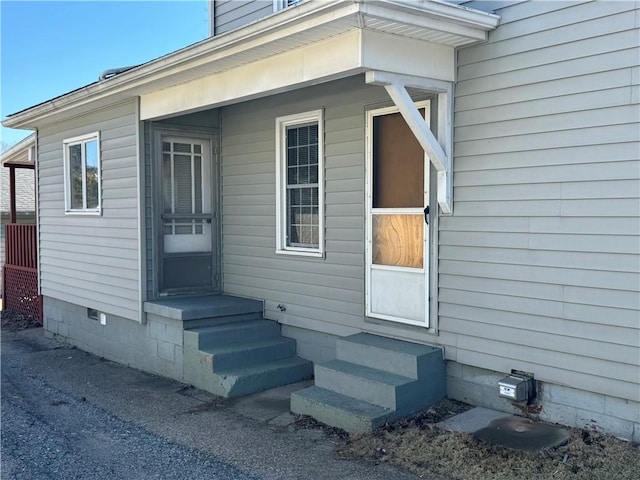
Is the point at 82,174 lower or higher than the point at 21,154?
lower

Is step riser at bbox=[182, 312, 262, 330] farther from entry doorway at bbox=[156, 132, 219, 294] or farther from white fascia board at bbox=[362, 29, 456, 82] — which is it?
white fascia board at bbox=[362, 29, 456, 82]

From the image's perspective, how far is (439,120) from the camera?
4859 mm

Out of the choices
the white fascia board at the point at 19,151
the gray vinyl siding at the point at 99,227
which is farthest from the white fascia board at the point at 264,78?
the white fascia board at the point at 19,151

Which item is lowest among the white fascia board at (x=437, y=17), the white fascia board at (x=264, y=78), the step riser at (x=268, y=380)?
the step riser at (x=268, y=380)

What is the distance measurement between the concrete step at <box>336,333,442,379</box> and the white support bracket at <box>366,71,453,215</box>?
118 cm

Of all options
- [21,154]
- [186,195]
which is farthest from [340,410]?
[21,154]

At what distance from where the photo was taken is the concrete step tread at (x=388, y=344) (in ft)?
16.2

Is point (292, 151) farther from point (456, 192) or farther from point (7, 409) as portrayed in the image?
point (7, 409)

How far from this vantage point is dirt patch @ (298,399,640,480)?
3.61m

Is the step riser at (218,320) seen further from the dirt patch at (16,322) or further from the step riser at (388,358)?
the dirt patch at (16,322)

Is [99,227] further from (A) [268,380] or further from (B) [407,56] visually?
(B) [407,56]

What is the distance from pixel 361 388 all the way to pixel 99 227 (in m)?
4.72

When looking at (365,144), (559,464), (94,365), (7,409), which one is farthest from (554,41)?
(94,365)

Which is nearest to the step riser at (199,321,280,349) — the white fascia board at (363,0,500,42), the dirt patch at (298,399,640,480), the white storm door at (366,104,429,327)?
the white storm door at (366,104,429,327)
